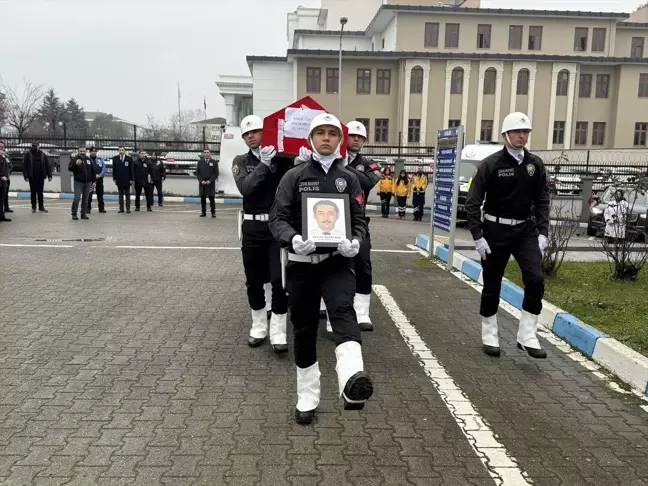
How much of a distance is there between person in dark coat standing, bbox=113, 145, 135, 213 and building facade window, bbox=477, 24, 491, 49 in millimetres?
41408

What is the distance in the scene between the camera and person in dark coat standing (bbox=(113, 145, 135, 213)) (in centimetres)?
1783

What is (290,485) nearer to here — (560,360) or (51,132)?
(560,360)

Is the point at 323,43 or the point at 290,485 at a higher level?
the point at 323,43

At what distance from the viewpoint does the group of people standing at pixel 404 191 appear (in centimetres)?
2033

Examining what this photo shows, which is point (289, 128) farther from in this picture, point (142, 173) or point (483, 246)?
point (142, 173)

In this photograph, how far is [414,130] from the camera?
4853cm

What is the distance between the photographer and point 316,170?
395 cm

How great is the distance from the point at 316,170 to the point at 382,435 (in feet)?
6.01

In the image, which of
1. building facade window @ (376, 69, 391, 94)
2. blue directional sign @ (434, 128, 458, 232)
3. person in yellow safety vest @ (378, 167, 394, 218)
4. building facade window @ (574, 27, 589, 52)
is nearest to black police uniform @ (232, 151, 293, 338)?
blue directional sign @ (434, 128, 458, 232)

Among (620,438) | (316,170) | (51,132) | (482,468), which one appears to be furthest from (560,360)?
(51,132)

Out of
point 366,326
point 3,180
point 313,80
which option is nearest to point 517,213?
point 366,326

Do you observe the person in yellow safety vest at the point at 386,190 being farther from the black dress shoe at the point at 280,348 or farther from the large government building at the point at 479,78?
the large government building at the point at 479,78

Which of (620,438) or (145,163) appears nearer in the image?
(620,438)

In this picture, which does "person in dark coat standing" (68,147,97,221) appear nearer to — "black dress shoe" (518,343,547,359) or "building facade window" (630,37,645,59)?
"black dress shoe" (518,343,547,359)
